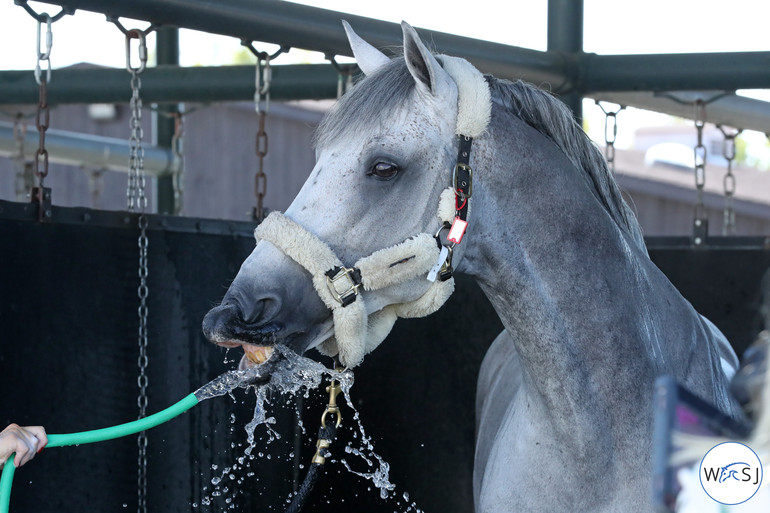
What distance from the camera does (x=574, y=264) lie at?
1784 mm

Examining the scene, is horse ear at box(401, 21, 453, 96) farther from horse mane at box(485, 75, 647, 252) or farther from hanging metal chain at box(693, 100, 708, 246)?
hanging metal chain at box(693, 100, 708, 246)

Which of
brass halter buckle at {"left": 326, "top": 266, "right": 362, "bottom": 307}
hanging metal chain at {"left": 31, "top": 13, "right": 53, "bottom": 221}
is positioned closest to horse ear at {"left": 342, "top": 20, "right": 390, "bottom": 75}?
brass halter buckle at {"left": 326, "top": 266, "right": 362, "bottom": 307}

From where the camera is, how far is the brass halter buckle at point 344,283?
1667 mm

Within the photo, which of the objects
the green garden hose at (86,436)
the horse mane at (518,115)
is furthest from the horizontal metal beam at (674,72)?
the green garden hose at (86,436)

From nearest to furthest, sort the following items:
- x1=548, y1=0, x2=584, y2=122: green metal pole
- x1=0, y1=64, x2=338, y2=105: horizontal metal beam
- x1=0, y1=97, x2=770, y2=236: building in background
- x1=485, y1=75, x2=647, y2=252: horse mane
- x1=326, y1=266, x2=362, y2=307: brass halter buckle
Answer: x1=326, y1=266, x2=362, y2=307: brass halter buckle
x1=485, y1=75, x2=647, y2=252: horse mane
x1=548, y1=0, x2=584, y2=122: green metal pole
x1=0, y1=64, x2=338, y2=105: horizontal metal beam
x1=0, y1=97, x2=770, y2=236: building in background

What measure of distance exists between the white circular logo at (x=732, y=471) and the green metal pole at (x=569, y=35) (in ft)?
8.57

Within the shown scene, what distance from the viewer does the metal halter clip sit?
1.72 meters

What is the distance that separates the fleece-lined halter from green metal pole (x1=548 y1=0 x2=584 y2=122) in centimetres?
166

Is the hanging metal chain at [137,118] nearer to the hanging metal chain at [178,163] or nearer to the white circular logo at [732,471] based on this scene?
the hanging metal chain at [178,163]

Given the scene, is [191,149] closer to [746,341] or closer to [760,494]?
[746,341]

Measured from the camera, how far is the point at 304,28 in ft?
8.94

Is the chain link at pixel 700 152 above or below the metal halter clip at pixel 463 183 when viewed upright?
above

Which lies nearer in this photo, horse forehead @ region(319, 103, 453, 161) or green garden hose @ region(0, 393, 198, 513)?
green garden hose @ region(0, 393, 198, 513)

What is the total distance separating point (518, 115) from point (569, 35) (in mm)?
1691
